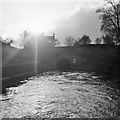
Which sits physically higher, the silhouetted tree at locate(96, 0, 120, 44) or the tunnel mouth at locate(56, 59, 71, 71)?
the silhouetted tree at locate(96, 0, 120, 44)

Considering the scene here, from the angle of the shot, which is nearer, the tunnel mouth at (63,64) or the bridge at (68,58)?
the bridge at (68,58)

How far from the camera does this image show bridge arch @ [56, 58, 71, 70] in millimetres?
28569

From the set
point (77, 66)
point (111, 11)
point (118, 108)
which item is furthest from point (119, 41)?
point (118, 108)

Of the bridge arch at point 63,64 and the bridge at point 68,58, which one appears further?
the bridge arch at point 63,64

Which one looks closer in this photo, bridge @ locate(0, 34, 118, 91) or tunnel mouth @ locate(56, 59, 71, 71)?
bridge @ locate(0, 34, 118, 91)

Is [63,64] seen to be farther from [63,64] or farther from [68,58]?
[68,58]

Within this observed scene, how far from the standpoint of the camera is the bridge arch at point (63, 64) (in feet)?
→ 93.7

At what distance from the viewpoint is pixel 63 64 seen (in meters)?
28.8

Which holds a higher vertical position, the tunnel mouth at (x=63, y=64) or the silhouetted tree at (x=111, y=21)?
the silhouetted tree at (x=111, y=21)

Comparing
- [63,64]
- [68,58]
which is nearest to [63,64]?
[63,64]

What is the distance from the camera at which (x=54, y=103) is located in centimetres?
568

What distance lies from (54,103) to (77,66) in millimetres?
22427

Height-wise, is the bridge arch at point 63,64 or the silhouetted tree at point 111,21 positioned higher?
the silhouetted tree at point 111,21

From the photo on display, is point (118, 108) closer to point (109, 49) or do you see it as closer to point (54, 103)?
point (54, 103)
